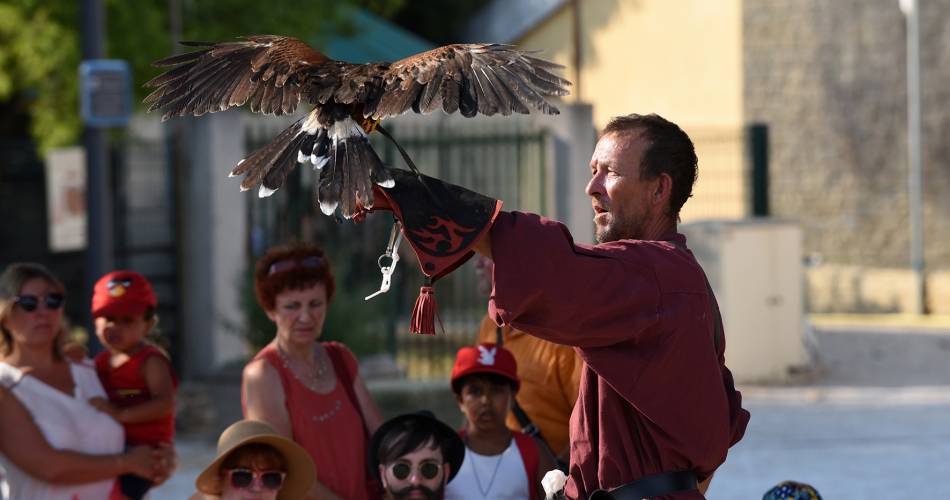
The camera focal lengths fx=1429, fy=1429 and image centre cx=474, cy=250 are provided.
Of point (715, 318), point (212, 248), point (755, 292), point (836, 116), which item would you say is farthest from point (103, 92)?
point (836, 116)

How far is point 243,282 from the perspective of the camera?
1134 cm

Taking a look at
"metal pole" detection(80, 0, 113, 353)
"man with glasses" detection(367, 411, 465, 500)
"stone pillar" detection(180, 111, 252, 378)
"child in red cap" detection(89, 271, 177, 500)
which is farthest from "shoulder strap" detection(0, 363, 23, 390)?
"stone pillar" detection(180, 111, 252, 378)

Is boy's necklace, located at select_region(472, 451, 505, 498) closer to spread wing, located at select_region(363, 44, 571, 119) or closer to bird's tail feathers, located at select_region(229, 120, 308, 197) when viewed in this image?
spread wing, located at select_region(363, 44, 571, 119)

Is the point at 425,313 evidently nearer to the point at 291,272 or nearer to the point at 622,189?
the point at 622,189

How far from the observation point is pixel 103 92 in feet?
30.3

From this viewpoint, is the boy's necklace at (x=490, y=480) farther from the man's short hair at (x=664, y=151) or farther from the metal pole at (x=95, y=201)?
the metal pole at (x=95, y=201)

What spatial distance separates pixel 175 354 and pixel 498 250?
32.0 ft

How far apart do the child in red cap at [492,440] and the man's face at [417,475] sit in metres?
0.23

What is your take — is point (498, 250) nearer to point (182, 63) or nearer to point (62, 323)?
point (182, 63)

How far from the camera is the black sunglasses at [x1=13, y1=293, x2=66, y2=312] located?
5098 millimetres

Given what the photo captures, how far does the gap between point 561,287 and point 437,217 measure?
281 mm

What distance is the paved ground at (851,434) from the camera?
8867 millimetres

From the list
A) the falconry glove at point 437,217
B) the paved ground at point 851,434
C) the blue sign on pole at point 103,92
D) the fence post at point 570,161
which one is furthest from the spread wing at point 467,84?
the fence post at point 570,161

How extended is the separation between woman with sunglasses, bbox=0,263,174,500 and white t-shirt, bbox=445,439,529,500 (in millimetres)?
1217
